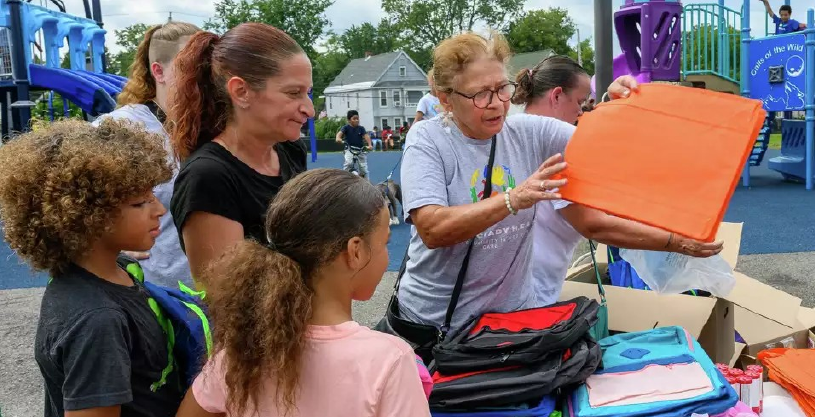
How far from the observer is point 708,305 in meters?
2.78

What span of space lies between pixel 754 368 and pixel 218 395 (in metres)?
1.75

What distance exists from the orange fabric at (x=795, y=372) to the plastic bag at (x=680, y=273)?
306 millimetres

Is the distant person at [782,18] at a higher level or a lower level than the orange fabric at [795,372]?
higher

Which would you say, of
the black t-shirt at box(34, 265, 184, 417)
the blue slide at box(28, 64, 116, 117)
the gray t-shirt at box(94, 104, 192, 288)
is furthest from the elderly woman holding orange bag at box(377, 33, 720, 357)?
the blue slide at box(28, 64, 116, 117)

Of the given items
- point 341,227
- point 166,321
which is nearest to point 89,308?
point 166,321

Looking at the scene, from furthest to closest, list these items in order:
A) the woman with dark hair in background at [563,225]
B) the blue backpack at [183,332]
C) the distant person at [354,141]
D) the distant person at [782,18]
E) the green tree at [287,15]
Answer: the green tree at [287,15] < the distant person at [354,141] < the distant person at [782,18] < the woman with dark hair in background at [563,225] < the blue backpack at [183,332]

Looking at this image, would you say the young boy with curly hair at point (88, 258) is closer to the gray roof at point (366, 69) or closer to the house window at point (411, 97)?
the house window at point (411, 97)

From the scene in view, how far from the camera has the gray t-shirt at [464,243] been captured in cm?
223

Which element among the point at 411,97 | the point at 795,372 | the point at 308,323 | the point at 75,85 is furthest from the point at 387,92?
the point at 308,323

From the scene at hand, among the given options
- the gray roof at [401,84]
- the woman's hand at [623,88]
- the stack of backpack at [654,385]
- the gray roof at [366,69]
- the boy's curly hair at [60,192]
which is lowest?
the stack of backpack at [654,385]

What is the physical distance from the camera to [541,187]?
1.96 m

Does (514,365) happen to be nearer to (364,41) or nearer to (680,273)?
(680,273)

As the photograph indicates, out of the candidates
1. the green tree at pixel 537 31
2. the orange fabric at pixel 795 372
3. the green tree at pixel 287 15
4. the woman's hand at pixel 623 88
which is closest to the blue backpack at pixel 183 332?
the woman's hand at pixel 623 88

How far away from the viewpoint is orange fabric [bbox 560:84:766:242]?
1.82m
